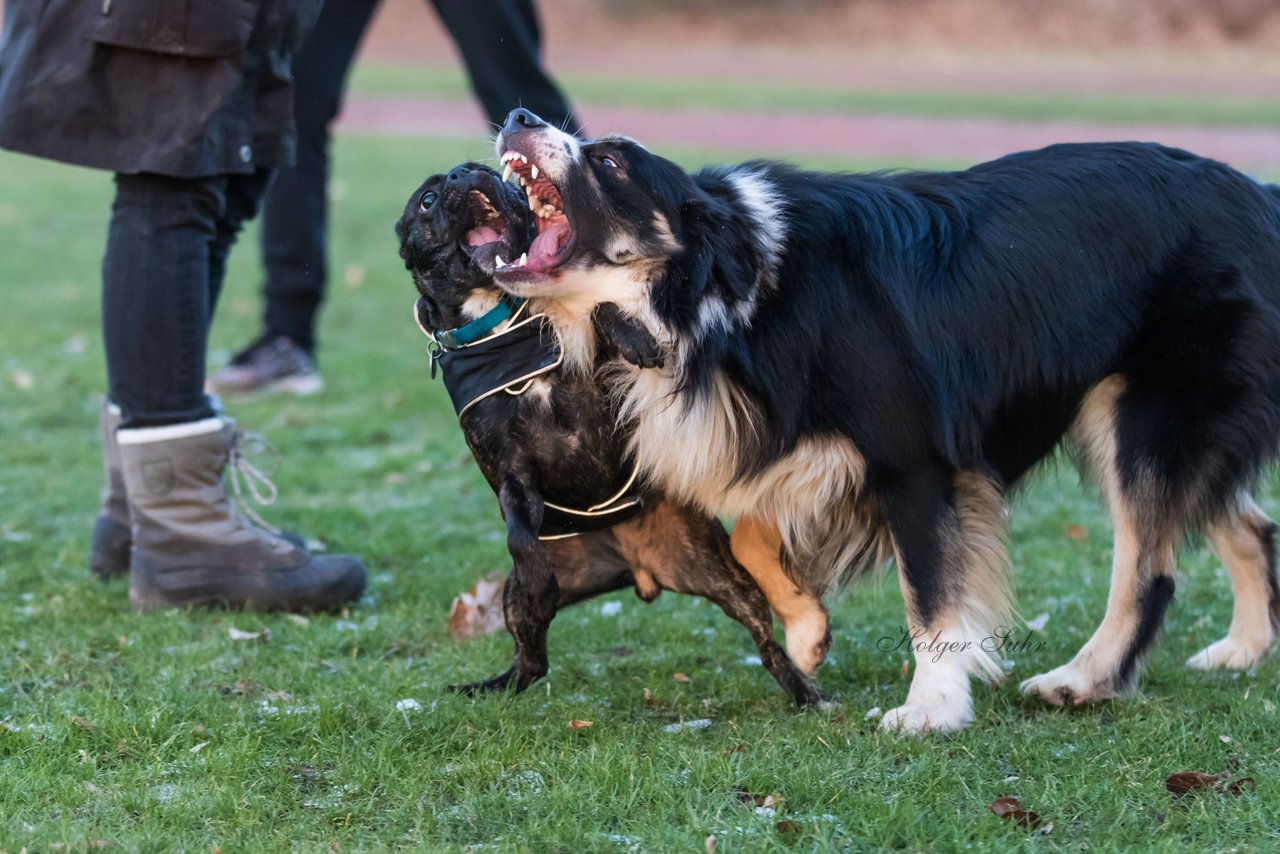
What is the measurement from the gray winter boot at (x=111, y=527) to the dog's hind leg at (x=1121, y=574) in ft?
A: 9.11

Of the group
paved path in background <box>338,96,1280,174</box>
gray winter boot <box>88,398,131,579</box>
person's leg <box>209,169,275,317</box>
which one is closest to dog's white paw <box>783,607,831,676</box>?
person's leg <box>209,169,275,317</box>

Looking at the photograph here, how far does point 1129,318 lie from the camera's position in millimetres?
3506

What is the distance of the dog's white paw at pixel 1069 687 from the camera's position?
11.5 feet

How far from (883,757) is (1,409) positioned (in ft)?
17.2

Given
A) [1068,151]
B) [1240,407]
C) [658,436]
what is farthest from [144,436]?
[1240,407]

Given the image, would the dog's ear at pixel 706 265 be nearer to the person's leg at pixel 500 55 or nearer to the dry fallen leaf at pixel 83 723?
the dry fallen leaf at pixel 83 723

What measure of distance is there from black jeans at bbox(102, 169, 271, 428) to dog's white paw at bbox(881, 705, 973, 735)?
2157 mm

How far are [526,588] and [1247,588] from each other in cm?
198

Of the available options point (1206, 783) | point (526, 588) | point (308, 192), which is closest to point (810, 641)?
point (526, 588)

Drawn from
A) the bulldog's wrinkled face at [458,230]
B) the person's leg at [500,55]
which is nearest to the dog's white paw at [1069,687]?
the bulldog's wrinkled face at [458,230]

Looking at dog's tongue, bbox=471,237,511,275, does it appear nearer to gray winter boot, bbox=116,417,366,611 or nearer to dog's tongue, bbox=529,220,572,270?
dog's tongue, bbox=529,220,572,270

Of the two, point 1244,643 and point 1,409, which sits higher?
point 1244,643

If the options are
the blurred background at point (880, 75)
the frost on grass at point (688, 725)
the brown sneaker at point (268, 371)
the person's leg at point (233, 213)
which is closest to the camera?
the frost on grass at point (688, 725)

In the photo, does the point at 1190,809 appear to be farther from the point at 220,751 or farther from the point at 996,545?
the point at 220,751
